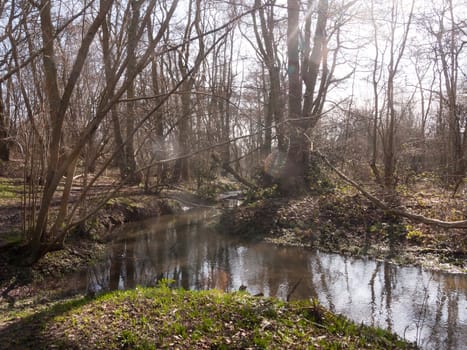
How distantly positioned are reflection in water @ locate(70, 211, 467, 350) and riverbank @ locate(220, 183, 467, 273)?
2.19ft

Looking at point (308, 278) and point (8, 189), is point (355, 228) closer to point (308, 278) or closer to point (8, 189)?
point (308, 278)

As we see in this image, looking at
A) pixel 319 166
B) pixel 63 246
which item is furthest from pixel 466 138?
pixel 63 246

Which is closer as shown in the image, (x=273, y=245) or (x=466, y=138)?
(x=273, y=245)

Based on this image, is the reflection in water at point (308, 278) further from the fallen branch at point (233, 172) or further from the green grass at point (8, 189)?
the fallen branch at point (233, 172)

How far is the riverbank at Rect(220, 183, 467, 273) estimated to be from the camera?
1009cm

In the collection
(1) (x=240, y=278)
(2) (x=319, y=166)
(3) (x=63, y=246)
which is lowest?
(1) (x=240, y=278)

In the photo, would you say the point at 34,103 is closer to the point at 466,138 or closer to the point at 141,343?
the point at 141,343

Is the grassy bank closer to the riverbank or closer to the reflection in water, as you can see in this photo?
the reflection in water

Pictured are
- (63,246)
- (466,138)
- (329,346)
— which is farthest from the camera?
(466,138)

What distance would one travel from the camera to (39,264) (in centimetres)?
858

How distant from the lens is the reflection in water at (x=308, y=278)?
21.4 ft

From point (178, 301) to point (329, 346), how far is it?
2399 mm

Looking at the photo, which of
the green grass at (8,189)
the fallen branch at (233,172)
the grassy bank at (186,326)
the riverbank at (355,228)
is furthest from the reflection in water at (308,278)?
the fallen branch at (233,172)

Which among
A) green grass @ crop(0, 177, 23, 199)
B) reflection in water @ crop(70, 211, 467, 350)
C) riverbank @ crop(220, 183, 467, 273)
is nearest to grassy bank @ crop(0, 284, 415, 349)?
reflection in water @ crop(70, 211, 467, 350)
